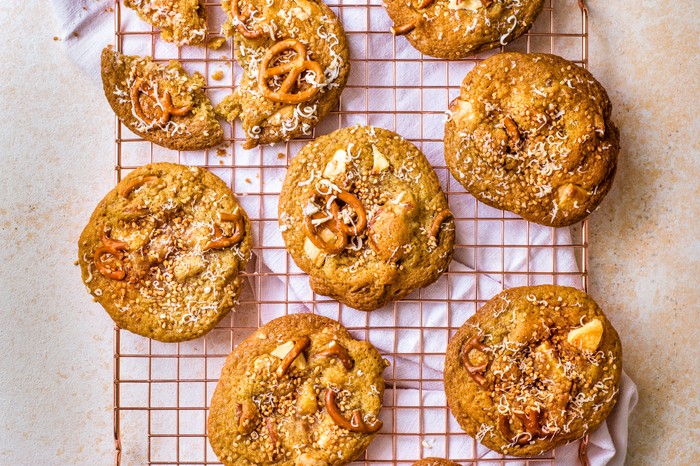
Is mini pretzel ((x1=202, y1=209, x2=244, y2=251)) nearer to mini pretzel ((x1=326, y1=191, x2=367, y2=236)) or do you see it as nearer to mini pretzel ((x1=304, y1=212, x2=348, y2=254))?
mini pretzel ((x1=304, y1=212, x2=348, y2=254))

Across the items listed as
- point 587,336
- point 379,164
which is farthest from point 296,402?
point 587,336

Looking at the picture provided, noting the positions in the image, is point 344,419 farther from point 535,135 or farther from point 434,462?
point 535,135

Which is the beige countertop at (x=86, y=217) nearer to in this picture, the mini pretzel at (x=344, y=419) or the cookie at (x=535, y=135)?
the cookie at (x=535, y=135)

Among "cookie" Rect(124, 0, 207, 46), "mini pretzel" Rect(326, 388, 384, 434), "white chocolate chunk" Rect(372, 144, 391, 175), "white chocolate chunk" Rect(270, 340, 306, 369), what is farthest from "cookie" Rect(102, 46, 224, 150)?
"mini pretzel" Rect(326, 388, 384, 434)

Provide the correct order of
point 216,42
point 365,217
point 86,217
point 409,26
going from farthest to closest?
point 86,217
point 216,42
point 409,26
point 365,217

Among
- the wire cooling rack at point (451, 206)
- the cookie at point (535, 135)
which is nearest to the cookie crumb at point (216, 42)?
the wire cooling rack at point (451, 206)

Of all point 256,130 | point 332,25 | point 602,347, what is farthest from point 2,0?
point 602,347

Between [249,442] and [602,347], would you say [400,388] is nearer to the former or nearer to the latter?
[249,442]

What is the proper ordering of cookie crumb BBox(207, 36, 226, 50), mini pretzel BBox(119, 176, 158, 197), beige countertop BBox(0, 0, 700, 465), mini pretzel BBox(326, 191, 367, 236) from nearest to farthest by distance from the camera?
mini pretzel BBox(326, 191, 367, 236), mini pretzel BBox(119, 176, 158, 197), cookie crumb BBox(207, 36, 226, 50), beige countertop BBox(0, 0, 700, 465)
